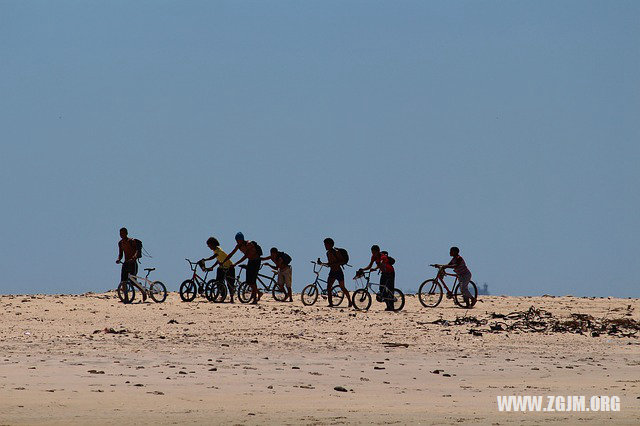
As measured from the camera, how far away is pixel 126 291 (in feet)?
95.8

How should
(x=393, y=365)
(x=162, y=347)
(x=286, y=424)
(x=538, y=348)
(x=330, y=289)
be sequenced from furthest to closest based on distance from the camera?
(x=330, y=289)
(x=538, y=348)
(x=162, y=347)
(x=393, y=365)
(x=286, y=424)

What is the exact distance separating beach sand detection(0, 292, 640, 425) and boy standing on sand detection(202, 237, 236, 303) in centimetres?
195

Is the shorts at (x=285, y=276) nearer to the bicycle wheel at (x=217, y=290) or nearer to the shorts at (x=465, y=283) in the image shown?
the bicycle wheel at (x=217, y=290)

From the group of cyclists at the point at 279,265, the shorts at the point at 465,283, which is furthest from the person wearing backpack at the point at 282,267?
the shorts at the point at 465,283

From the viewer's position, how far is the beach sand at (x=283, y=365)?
1236 centimetres

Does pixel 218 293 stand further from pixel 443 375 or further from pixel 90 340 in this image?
pixel 443 375

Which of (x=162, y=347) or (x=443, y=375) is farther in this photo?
(x=162, y=347)

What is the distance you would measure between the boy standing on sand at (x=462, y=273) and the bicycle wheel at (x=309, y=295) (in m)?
3.59

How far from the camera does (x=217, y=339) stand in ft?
69.2

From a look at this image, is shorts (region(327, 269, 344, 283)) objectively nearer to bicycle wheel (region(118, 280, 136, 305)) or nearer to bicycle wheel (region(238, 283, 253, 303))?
bicycle wheel (region(238, 283, 253, 303))

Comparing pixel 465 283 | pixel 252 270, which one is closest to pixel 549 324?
pixel 465 283

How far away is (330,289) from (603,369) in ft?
41.4

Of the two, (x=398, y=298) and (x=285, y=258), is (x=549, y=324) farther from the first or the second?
(x=285, y=258)

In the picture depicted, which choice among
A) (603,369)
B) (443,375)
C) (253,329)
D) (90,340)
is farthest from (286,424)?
(253,329)
